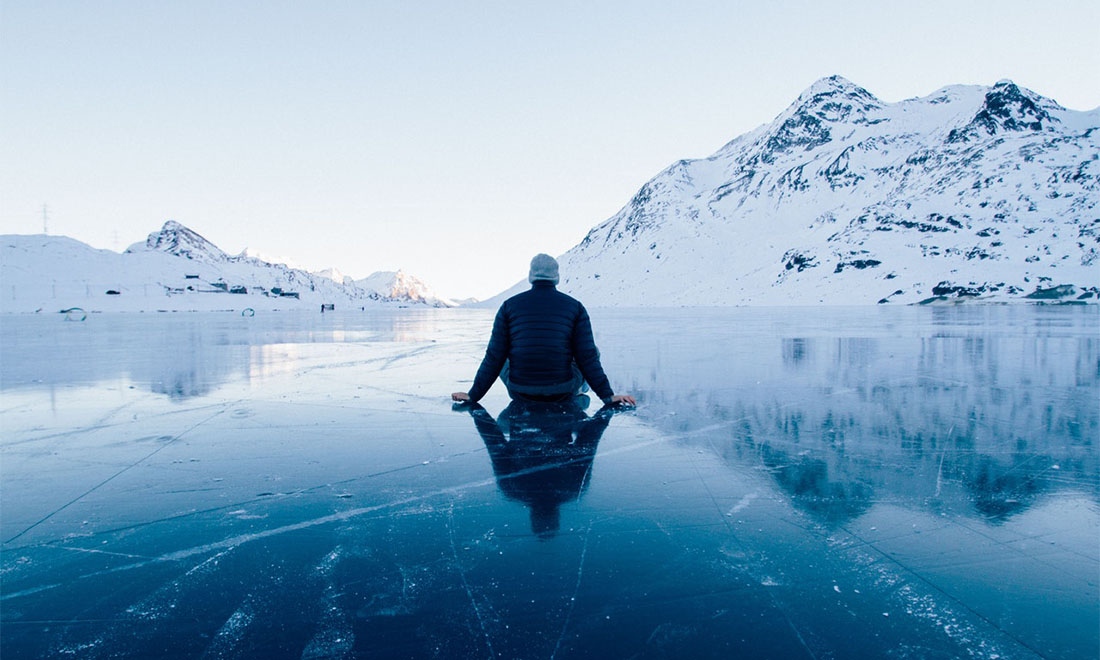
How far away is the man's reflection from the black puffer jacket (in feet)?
1.14

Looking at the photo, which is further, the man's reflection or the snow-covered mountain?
the snow-covered mountain

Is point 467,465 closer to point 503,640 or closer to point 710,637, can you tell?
point 503,640

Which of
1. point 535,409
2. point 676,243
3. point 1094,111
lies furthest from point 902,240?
point 535,409

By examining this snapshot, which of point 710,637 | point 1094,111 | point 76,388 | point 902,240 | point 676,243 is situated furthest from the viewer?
point 676,243

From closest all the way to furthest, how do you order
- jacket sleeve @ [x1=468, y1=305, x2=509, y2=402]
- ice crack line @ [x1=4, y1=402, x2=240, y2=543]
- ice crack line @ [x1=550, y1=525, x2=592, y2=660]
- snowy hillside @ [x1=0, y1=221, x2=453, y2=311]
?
1. ice crack line @ [x1=550, y1=525, x2=592, y2=660]
2. ice crack line @ [x1=4, y1=402, x2=240, y2=543]
3. jacket sleeve @ [x1=468, y1=305, x2=509, y2=402]
4. snowy hillside @ [x1=0, y1=221, x2=453, y2=311]

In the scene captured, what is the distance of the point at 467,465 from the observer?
4.41 m

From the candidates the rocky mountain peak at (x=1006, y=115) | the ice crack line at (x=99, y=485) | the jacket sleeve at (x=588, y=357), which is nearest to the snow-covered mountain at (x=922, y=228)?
the rocky mountain peak at (x=1006, y=115)

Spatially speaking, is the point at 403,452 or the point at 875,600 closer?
the point at 875,600

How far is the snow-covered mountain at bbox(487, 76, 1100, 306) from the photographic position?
112m

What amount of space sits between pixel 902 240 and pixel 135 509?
158164mm

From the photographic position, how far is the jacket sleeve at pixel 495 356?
6.34 metres

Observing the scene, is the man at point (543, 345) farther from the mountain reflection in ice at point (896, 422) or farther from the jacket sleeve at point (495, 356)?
the mountain reflection in ice at point (896, 422)

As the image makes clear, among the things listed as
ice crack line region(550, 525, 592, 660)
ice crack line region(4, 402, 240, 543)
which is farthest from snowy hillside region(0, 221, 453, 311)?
ice crack line region(550, 525, 592, 660)

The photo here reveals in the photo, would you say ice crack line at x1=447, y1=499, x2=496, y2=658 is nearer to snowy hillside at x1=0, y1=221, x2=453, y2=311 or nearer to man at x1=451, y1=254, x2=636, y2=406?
man at x1=451, y1=254, x2=636, y2=406
